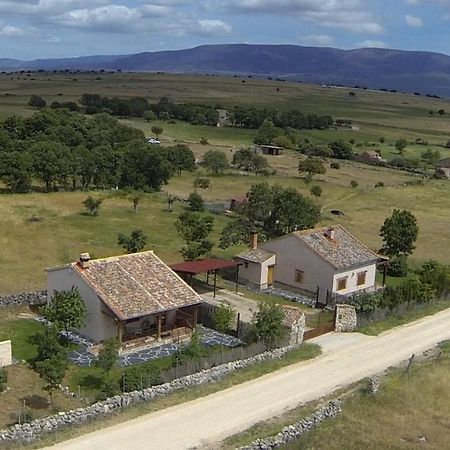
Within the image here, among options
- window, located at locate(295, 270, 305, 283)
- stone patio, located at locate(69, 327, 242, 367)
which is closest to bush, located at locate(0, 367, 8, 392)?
stone patio, located at locate(69, 327, 242, 367)

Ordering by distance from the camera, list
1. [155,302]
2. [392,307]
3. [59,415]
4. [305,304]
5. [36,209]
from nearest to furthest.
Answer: [59,415] → [155,302] → [392,307] → [305,304] → [36,209]

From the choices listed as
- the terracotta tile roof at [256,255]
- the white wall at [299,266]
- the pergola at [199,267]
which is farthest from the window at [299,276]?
the pergola at [199,267]

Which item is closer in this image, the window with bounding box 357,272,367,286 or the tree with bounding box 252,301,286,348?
the tree with bounding box 252,301,286,348

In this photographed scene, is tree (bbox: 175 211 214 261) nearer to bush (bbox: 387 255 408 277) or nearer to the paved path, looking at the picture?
bush (bbox: 387 255 408 277)

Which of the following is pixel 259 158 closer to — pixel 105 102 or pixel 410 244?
pixel 410 244

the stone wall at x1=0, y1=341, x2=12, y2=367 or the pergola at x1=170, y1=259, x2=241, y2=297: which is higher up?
the pergola at x1=170, y1=259, x2=241, y2=297

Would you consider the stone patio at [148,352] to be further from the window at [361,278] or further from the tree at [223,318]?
the window at [361,278]

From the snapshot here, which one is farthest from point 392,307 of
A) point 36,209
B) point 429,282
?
point 36,209

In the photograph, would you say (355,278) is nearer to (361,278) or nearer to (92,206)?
(361,278)
